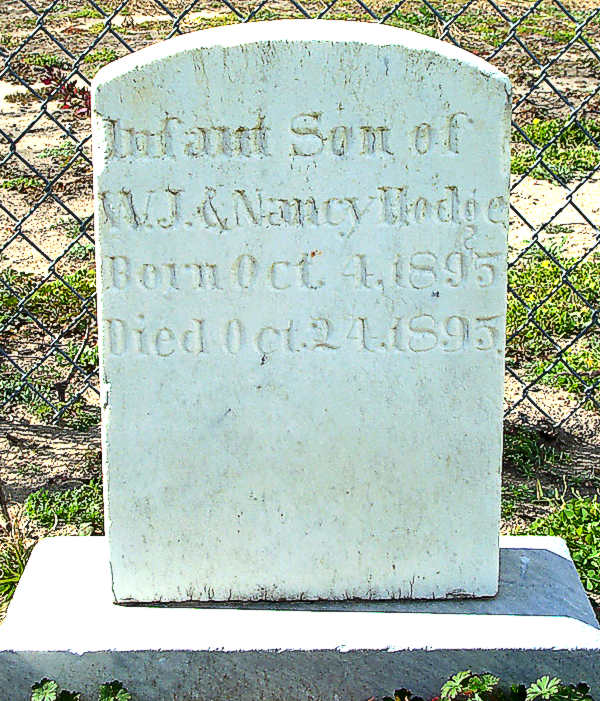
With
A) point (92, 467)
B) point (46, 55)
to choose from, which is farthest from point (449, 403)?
point (46, 55)

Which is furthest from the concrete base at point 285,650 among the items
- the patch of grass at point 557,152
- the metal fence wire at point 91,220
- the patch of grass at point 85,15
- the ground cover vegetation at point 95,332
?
the patch of grass at point 85,15

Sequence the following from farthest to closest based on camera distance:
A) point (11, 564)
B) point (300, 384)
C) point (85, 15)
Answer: point (85, 15) → point (11, 564) → point (300, 384)

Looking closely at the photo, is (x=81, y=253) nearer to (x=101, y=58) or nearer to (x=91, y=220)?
(x=91, y=220)

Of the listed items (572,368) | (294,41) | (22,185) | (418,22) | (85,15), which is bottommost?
(572,368)

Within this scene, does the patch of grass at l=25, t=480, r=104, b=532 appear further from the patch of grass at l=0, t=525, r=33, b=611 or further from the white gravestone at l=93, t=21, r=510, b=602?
the white gravestone at l=93, t=21, r=510, b=602

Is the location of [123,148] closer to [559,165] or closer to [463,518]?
[463,518]

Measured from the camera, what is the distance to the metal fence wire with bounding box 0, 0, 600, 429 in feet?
12.0

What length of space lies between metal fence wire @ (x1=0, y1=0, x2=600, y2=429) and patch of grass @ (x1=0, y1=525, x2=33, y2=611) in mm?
724

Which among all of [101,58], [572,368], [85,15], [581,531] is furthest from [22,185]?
[85,15]

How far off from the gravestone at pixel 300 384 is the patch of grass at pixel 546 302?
1.58 metres

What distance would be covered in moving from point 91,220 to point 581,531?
244 centimetres

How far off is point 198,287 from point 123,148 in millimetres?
303

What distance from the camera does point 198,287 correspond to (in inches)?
90.3

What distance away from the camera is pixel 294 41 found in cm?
215
